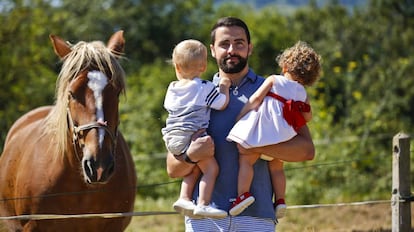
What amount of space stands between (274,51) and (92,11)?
9191 millimetres

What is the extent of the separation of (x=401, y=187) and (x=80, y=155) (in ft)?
7.29

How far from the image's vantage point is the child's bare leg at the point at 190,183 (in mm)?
3958

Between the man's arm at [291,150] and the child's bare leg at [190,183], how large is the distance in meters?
0.27

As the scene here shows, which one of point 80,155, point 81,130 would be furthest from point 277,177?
point 80,155

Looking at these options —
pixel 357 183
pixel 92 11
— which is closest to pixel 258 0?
pixel 92 11

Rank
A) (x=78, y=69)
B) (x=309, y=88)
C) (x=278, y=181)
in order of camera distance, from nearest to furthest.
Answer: (x=278, y=181), (x=78, y=69), (x=309, y=88)

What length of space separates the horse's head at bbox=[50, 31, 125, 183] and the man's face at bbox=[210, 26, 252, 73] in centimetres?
111

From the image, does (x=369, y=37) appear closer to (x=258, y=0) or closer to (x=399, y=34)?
(x=399, y=34)

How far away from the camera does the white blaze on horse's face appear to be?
4.85 m

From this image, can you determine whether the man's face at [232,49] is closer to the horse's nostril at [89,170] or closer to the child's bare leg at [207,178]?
the child's bare leg at [207,178]

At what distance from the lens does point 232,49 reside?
155 inches

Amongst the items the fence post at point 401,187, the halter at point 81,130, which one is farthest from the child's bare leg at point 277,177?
the fence post at point 401,187

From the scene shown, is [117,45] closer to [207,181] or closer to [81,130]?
[81,130]

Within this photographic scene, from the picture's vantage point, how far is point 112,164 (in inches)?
186
